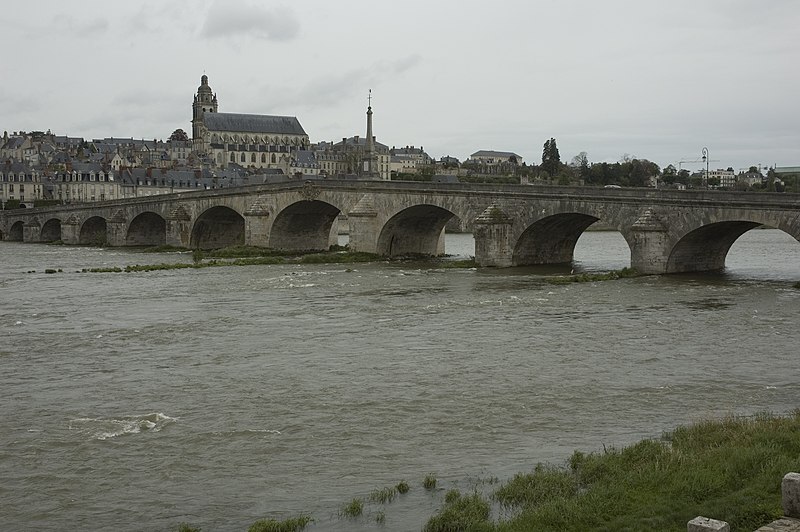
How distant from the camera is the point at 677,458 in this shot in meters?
11.4

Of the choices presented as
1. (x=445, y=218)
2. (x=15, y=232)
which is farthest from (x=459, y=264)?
(x=15, y=232)

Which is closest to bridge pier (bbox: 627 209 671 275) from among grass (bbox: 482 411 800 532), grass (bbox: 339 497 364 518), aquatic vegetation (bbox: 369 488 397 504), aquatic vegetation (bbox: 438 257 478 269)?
aquatic vegetation (bbox: 438 257 478 269)

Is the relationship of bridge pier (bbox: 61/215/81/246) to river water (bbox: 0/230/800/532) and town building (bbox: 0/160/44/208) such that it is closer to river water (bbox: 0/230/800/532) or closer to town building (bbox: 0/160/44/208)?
town building (bbox: 0/160/44/208)

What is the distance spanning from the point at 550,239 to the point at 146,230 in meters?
39.8

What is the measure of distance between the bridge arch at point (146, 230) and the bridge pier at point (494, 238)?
35369 mm

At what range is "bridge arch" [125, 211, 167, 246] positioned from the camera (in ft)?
232

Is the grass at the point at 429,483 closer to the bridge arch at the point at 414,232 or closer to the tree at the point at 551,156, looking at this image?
the bridge arch at the point at 414,232

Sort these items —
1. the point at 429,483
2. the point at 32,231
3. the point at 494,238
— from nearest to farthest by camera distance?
1. the point at 429,483
2. the point at 494,238
3. the point at 32,231

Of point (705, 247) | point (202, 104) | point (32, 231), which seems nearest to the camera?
point (705, 247)

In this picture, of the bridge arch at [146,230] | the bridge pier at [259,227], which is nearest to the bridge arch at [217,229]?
the bridge arch at [146,230]

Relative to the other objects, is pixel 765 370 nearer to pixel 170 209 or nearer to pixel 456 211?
pixel 456 211

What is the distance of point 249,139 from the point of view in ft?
552

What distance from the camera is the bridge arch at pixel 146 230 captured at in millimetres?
70562

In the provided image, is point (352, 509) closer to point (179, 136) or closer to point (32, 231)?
point (32, 231)
